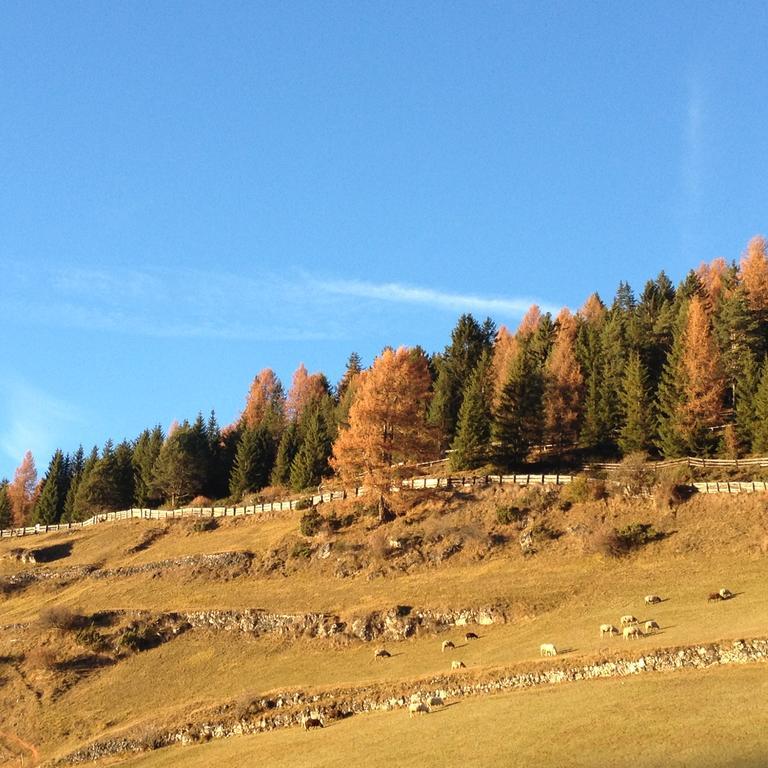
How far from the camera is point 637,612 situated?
4444 cm

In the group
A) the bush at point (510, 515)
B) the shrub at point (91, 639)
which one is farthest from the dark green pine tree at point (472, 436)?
the shrub at point (91, 639)

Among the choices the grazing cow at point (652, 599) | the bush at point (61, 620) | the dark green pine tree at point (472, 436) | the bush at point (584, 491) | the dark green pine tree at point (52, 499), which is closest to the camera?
the grazing cow at point (652, 599)

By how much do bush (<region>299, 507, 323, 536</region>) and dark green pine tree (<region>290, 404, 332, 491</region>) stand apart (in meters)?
14.9

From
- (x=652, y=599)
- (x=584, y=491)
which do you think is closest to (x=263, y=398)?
(x=584, y=491)

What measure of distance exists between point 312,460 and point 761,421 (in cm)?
4675

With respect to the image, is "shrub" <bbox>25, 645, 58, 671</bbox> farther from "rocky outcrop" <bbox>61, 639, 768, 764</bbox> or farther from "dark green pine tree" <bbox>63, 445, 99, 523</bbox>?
"dark green pine tree" <bbox>63, 445, 99, 523</bbox>

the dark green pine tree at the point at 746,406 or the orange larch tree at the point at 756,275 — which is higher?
the orange larch tree at the point at 756,275

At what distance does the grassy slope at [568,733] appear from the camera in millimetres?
26172

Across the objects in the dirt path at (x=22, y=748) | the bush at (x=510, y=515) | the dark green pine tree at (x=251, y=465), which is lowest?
the dirt path at (x=22, y=748)

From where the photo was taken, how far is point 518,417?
75812mm

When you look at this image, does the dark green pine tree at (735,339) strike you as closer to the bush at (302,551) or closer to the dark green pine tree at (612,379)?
the dark green pine tree at (612,379)

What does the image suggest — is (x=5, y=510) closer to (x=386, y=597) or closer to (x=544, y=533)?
(x=386, y=597)

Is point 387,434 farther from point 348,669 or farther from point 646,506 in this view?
point 348,669

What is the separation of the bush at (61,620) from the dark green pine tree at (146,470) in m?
43.4
